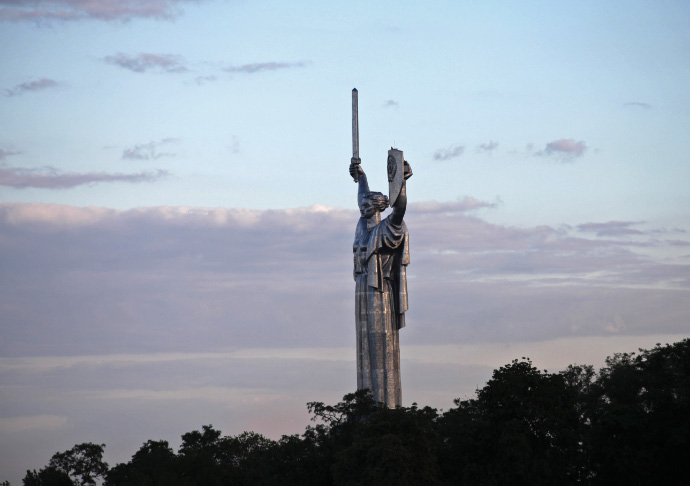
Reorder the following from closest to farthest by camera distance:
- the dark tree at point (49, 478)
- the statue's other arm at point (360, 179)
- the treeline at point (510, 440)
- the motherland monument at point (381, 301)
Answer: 1. the treeline at point (510, 440)
2. the motherland monument at point (381, 301)
3. the statue's other arm at point (360, 179)
4. the dark tree at point (49, 478)

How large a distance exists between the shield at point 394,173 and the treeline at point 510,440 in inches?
362

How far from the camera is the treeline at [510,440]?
168 ft

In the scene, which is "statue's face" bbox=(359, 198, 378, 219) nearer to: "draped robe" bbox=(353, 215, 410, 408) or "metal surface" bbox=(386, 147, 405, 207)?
"draped robe" bbox=(353, 215, 410, 408)

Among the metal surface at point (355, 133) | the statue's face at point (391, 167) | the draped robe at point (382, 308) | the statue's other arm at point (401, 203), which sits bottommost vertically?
the draped robe at point (382, 308)

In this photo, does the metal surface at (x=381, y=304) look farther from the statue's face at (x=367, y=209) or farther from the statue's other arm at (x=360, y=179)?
the statue's other arm at (x=360, y=179)

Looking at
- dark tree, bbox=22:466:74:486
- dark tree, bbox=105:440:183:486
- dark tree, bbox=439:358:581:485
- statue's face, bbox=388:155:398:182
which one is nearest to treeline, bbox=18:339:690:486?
dark tree, bbox=439:358:581:485

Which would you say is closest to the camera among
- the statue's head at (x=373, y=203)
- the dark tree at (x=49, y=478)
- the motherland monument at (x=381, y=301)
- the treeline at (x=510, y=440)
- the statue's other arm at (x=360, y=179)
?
the treeline at (x=510, y=440)

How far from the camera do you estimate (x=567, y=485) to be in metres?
52.3

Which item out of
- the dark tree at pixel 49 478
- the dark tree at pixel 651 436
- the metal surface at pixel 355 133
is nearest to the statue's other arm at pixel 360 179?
the metal surface at pixel 355 133

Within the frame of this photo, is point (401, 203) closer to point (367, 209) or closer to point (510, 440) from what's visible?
point (367, 209)

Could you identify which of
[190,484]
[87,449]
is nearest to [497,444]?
[190,484]

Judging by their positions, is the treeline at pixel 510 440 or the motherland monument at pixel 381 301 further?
the motherland monument at pixel 381 301

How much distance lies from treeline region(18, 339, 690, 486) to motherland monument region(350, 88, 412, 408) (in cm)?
161

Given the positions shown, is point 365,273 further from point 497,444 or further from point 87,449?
point 87,449
